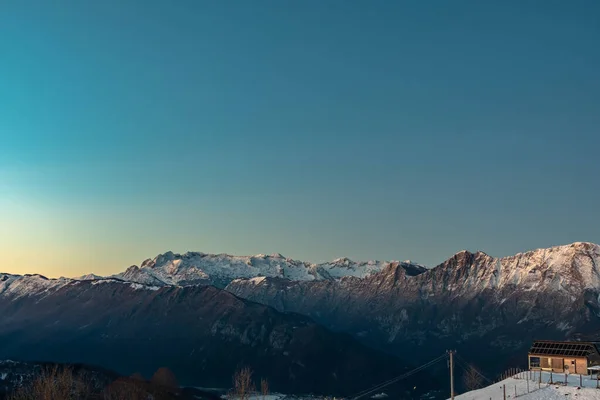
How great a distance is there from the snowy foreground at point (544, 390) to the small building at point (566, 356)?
20.6 ft

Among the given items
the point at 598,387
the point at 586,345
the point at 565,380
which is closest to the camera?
the point at 598,387

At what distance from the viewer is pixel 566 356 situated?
13150 centimetres

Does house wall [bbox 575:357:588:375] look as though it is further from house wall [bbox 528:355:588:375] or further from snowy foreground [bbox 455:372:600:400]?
snowy foreground [bbox 455:372:600:400]

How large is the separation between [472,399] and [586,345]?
3468 centimetres

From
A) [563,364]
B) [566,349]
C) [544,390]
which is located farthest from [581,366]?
[544,390]

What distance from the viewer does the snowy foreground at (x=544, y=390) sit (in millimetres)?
102875

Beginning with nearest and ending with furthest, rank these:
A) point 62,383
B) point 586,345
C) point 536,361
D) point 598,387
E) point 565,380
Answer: point 598,387, point 565,380, point 586,345, point 536,361, point 62,383

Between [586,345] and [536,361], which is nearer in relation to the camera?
[586,345]

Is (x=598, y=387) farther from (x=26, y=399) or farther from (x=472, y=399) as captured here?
(x=26, y=399)

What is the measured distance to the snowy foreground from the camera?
102875 mm

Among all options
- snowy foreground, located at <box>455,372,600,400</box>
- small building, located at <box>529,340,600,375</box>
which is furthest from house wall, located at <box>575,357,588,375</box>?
snowy foreground, located at <box>455,372,600,400</box>

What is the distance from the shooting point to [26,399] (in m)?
183

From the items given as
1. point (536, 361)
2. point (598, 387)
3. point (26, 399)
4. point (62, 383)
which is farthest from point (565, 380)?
point (26, 399)

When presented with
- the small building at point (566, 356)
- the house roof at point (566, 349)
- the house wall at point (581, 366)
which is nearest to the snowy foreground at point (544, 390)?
the house wall at point (581, 366)
